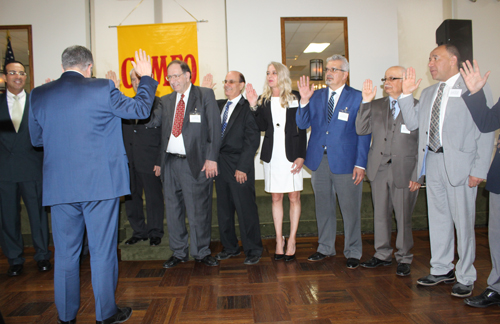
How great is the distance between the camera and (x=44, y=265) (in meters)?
3.16

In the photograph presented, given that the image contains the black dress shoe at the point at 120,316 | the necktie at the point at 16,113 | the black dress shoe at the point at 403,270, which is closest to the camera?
the black dress shoe at the point at 120,316

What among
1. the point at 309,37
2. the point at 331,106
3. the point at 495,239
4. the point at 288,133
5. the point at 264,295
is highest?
the point at 309,37

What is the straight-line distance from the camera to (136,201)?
11.4ft

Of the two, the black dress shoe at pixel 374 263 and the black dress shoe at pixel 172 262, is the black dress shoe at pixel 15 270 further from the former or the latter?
the black dress shoe at pixel 374 263

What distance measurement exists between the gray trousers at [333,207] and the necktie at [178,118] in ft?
4.56

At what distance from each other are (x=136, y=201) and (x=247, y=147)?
4.48 feet

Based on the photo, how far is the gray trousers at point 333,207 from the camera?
10.1 ft

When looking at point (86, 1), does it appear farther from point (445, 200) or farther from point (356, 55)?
point (445, 200)

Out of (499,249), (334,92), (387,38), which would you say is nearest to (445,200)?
(499,249)

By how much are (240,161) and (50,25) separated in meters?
3.95

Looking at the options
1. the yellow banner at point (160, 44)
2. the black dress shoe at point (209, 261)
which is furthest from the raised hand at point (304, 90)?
the yellow banner at point (160, 44)

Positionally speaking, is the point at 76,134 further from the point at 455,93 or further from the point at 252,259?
the point at 455,93

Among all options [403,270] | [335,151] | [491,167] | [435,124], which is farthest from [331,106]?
[403,270]

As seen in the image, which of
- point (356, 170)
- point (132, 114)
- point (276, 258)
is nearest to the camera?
point (132, 114)
